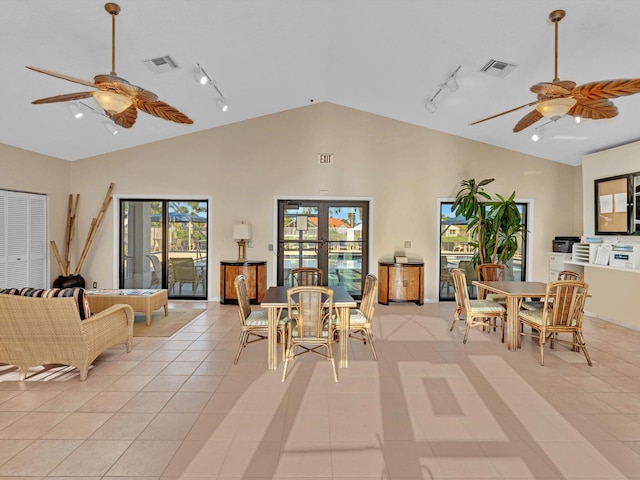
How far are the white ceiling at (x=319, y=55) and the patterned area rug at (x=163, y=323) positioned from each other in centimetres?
326

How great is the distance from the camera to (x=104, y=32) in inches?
138

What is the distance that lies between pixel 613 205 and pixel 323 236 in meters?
4.85

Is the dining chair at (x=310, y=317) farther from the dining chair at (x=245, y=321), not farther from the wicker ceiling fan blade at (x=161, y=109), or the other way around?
the wicker ceiling fan blade at (x=161, y=109)

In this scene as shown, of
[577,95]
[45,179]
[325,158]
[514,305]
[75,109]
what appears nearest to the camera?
[577,95]

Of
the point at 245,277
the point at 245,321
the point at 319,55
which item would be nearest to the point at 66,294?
the point at 245,321

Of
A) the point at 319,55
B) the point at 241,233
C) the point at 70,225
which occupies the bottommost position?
the point at 241,233

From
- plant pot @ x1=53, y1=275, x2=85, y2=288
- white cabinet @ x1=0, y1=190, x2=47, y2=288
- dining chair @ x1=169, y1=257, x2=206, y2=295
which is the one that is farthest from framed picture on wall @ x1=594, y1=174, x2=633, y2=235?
white cabinet @ x1=0, y1=190, x2=47, y2=288

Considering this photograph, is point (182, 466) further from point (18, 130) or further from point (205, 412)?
point (18, 130)

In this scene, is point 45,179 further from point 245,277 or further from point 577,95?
point 577,95

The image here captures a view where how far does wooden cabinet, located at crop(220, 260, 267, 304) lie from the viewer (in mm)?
6406

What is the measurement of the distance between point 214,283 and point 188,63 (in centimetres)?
400

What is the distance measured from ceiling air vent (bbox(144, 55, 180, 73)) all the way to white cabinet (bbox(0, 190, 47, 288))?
11.1 ft

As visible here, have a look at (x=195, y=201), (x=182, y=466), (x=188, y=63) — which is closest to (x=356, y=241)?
(x=195, y=201)

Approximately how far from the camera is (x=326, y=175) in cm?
681
